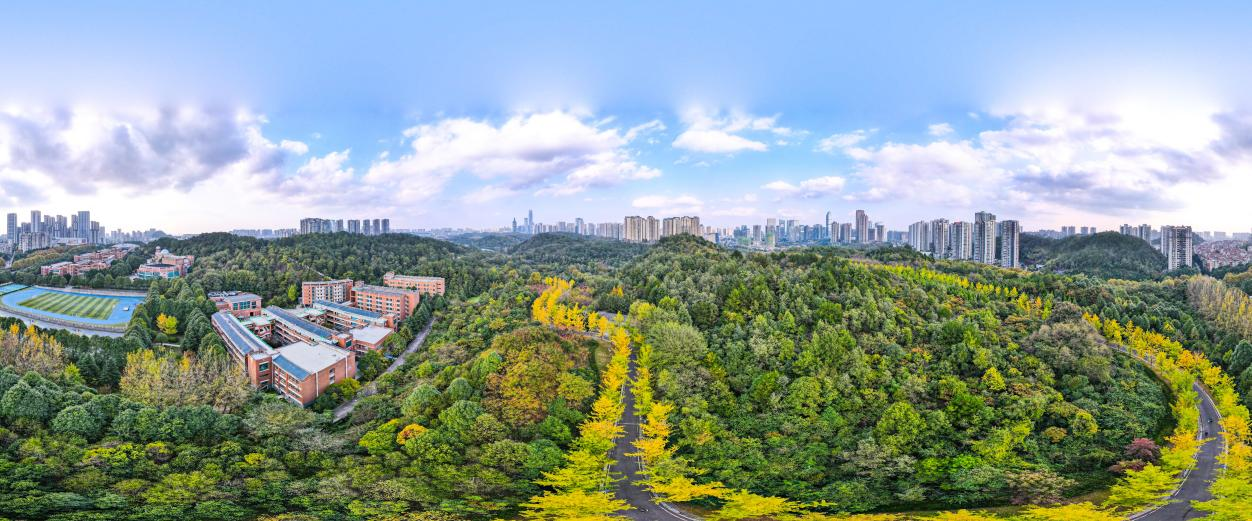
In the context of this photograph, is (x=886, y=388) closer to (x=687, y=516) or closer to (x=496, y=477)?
(x=687, y=516)

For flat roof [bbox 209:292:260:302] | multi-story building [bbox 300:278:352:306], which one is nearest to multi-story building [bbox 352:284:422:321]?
multi-story building [bbox 300:278:352:306]

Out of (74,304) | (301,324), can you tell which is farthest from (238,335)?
(74,304)

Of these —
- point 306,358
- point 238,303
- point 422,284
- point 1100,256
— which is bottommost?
point 306,358

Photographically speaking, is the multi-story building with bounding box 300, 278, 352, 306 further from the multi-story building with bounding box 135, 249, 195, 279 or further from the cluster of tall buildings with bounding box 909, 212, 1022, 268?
the cluster of tall buildings with bounding box 909, 212, 1022, 268

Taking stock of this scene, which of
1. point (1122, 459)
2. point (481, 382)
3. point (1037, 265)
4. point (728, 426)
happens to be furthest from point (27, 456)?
point (1037, 265)

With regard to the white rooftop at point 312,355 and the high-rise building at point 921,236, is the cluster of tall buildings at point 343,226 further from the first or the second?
the high-rise building at point 921,236

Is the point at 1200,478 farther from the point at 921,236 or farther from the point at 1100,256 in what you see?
the point at 921,236
